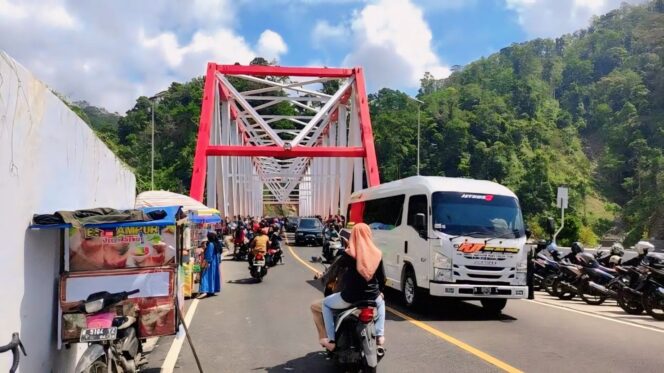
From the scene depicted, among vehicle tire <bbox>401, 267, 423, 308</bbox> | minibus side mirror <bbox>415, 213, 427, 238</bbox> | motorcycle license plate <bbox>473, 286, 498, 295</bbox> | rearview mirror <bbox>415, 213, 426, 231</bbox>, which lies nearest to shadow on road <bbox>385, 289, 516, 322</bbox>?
vehicle tire <bbox>401, 267, 423, 308</bbox>

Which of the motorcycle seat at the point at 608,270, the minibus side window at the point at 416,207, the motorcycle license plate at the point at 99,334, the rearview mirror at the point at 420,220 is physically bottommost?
the motorcycle seat at the point at 608,270

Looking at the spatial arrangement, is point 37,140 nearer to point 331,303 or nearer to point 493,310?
point 331,303

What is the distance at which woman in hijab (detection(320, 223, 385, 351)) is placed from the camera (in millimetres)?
6121

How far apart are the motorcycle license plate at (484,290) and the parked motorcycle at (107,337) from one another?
599 cm

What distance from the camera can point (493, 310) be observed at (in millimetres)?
11430

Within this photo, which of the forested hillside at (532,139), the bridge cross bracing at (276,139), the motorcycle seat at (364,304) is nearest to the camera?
the motorcycle seat at (364,304)

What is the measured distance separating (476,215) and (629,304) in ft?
11.7

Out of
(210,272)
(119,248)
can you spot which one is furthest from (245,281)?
(119,248)

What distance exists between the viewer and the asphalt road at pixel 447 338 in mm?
7215

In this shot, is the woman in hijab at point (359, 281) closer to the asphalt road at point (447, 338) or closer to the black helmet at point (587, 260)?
the asphalt road at point (447, 338)

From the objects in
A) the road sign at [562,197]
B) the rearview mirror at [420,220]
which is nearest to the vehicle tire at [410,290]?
the rearview mirror at [420,220]

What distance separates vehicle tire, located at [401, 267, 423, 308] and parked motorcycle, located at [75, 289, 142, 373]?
6.17 meters

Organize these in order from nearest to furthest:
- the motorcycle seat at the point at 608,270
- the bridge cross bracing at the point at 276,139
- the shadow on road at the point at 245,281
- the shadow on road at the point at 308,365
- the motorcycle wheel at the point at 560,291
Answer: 1. the shadow on road at the point at 308,365
2. the motorcycle seat at the point at 608,270
3. the motorcycle wheel at the point at 560,291
4. the shadow on road at the point at 245,281
5. the bridge cross bracing at the point at 276,139

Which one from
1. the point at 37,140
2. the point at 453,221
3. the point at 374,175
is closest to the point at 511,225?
the point at 453,221
